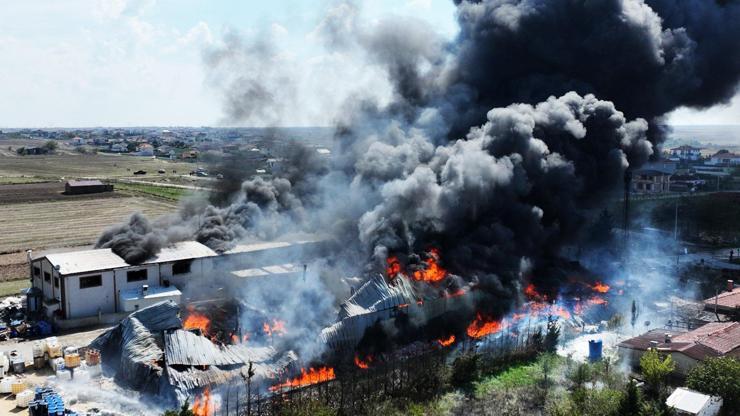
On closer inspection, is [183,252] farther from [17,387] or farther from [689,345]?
[689,345]

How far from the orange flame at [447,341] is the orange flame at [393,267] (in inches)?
163

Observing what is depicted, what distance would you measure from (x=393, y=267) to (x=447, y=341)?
192 inches

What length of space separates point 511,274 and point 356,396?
14.4 metres

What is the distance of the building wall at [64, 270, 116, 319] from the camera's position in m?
35.8

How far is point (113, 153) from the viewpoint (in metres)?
188

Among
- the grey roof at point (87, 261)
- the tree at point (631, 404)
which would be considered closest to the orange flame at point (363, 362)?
the tree at point (631, 404)

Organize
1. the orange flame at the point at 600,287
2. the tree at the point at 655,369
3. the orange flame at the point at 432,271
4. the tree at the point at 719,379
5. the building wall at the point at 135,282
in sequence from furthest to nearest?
the orange flame at the point at 600,287 < the building wall at the point at 135,282 < the orange flame at the point at 432,271 < the tree at the point at 655,369 < the tree at the point at 719,379

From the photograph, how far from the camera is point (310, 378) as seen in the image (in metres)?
Answer: 28.5

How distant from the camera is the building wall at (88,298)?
35.8m

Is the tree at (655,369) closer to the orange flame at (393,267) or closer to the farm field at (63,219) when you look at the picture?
the orange flame at (393,267)

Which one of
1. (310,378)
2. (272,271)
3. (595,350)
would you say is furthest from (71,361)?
(595,350)

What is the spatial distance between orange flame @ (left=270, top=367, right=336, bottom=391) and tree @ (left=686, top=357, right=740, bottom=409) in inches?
587

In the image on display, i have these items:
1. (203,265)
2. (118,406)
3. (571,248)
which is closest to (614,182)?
(571,248)

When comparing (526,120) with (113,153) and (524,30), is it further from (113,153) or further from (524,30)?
(113,153)
